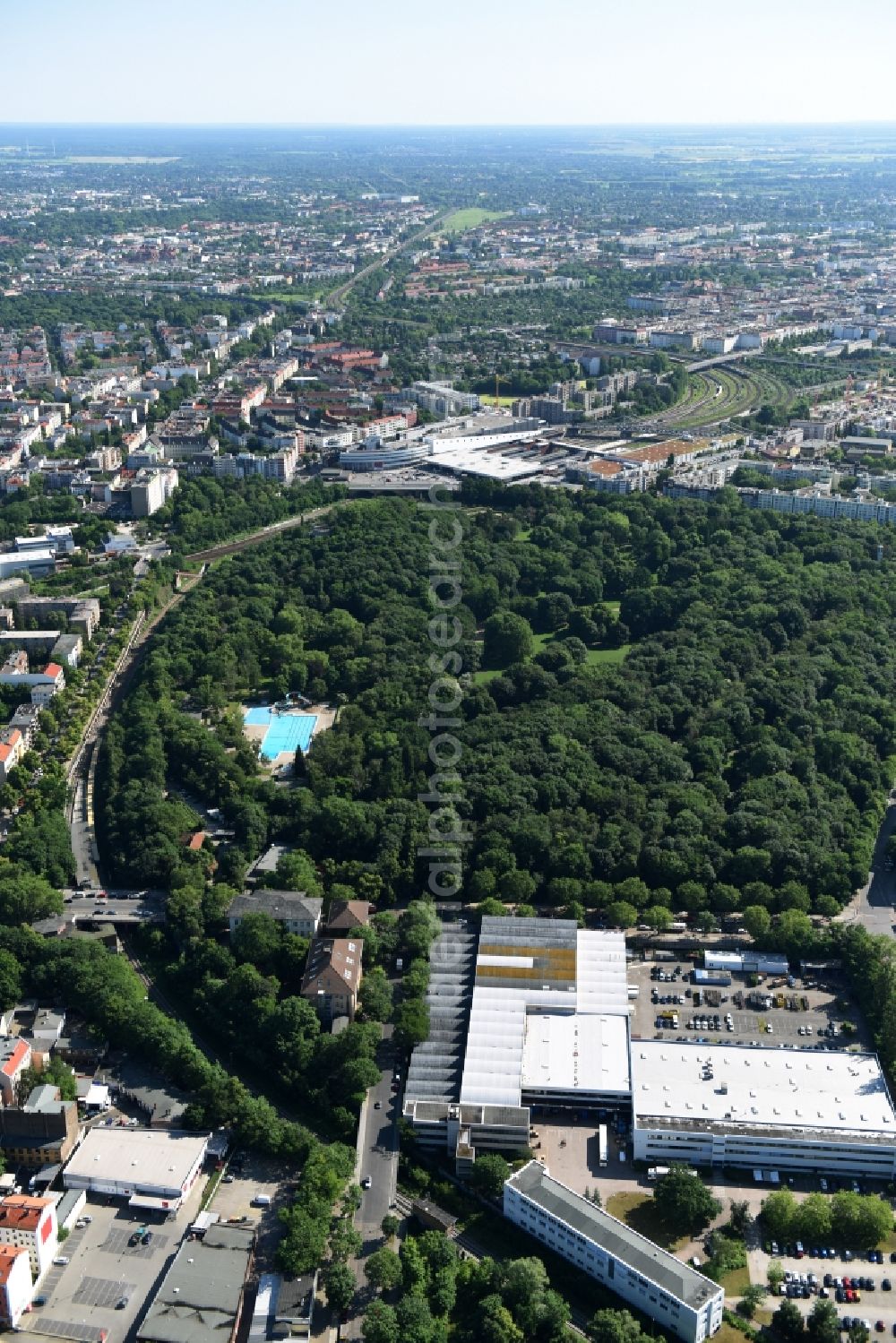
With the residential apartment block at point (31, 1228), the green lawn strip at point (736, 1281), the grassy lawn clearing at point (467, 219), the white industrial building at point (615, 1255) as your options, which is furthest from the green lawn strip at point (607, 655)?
the grassy lawn clearing at point (467, 219)

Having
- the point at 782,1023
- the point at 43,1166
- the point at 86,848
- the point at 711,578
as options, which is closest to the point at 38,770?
the point at 86,848

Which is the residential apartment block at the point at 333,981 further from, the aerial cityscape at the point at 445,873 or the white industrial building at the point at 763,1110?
the white industrial building at the point at 763,1110

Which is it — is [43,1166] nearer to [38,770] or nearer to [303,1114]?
[303,1114]

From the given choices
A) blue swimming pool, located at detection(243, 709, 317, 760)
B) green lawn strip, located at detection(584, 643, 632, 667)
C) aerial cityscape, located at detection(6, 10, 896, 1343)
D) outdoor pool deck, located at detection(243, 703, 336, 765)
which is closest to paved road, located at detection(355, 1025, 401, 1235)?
aerial cityscape, located at detection(6, 10, 896, 1343)

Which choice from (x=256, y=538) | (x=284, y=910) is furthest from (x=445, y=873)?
(x=256, y=538)

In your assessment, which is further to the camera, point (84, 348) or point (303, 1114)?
point (84, 348)

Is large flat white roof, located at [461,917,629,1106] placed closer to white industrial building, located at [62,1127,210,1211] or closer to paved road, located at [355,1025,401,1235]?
paved road, located at [355,1025,401,1235]

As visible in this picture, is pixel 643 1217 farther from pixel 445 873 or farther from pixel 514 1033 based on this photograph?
pixel 445 873

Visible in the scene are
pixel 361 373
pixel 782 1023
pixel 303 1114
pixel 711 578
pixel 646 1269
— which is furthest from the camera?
pixel 361 373
